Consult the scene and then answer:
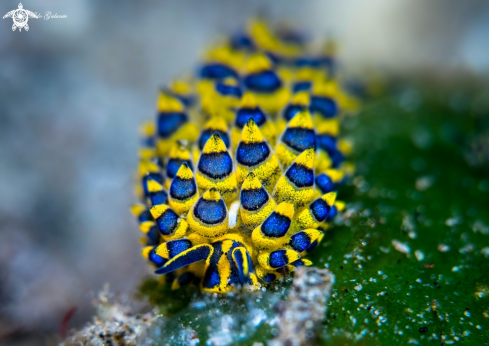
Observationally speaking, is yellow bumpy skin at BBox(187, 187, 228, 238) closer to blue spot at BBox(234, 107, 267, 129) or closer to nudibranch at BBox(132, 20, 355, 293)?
nudibranch at BBox(132, 20, 355, 293)

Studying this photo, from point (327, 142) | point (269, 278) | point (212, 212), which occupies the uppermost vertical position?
point (327, 142)

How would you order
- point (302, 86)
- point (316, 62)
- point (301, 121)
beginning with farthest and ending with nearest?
point (316, 62)
point (302, 86)
point (301, 121)

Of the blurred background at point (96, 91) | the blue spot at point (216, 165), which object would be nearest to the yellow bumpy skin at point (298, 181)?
the blue spot at point (216, 165)

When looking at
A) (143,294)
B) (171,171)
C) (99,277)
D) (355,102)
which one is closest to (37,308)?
(99,277)

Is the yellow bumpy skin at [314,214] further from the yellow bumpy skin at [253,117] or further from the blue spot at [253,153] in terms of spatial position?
the yellow bumpy skin at [253,117]

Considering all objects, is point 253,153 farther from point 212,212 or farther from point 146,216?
point 146,216

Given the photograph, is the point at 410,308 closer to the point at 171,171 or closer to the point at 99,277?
the point at 171,171
